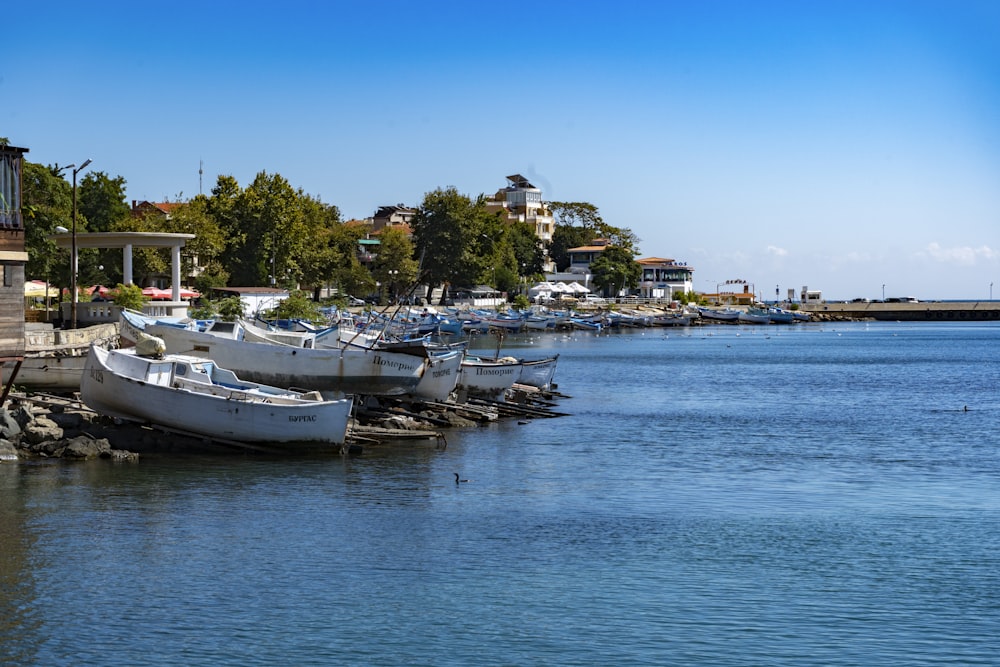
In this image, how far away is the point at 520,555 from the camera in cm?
2233

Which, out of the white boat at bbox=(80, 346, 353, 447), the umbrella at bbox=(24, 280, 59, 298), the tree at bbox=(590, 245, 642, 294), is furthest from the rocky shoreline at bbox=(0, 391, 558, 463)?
the tree at bbox=(590, 245, 642, 294)

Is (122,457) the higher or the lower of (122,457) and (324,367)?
the lower

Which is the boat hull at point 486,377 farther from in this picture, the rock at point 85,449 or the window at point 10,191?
the window at point 10,191

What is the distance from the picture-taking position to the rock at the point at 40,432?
3094 cm

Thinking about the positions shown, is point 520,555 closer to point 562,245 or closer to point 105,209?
point 105,209

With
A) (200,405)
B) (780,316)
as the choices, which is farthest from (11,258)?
(780,316)

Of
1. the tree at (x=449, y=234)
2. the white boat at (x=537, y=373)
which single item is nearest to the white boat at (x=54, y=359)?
the white boat at (x=537, y=373)

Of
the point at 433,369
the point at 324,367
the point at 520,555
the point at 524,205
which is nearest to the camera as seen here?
the point at 520,555

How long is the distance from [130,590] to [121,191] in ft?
287

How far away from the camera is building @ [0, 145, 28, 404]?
104 feet

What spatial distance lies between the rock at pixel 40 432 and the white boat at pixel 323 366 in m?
9.41

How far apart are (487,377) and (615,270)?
12850cm

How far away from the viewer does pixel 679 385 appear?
210ft

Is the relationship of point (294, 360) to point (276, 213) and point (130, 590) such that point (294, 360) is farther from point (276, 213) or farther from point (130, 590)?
point (276, 213)
